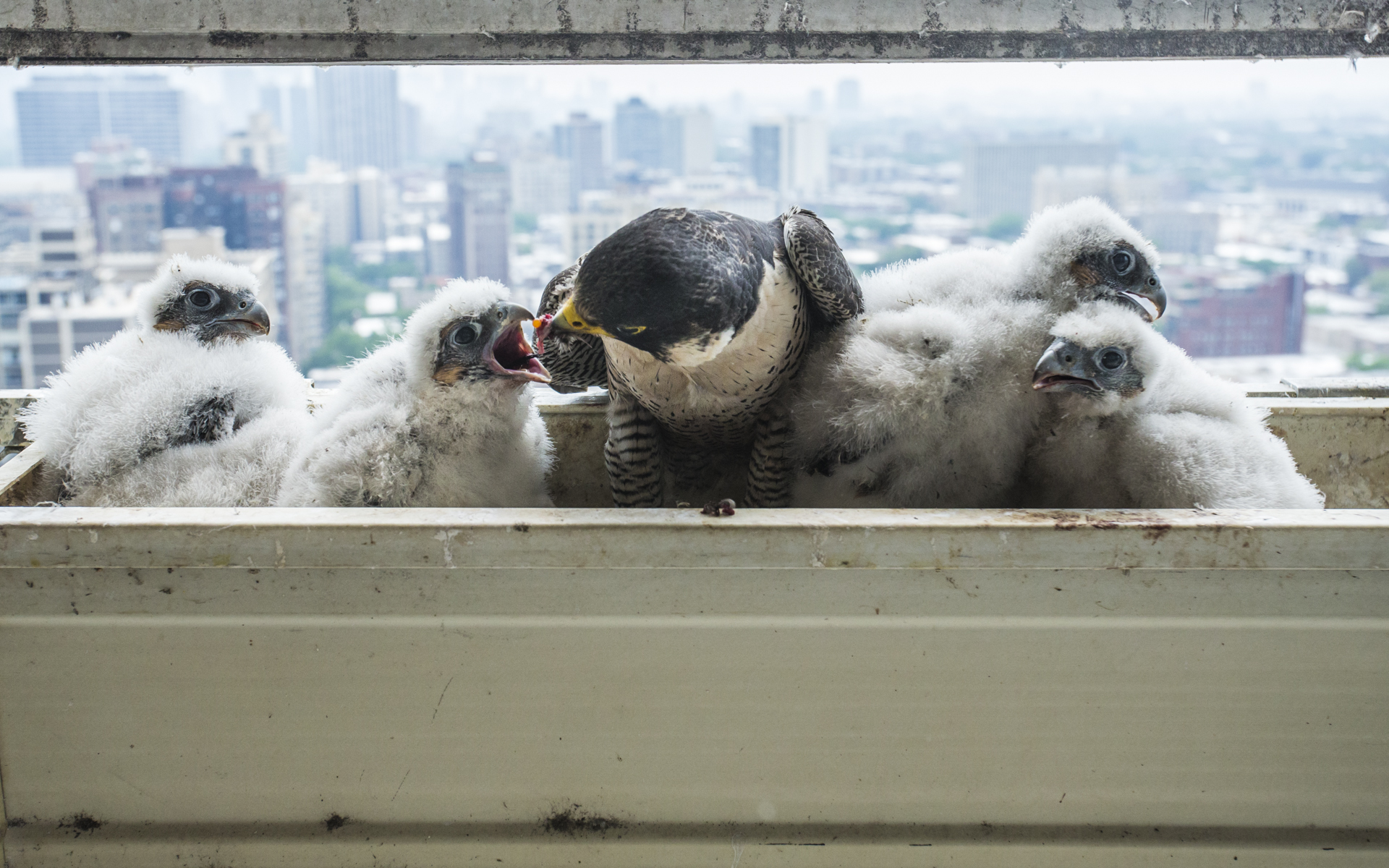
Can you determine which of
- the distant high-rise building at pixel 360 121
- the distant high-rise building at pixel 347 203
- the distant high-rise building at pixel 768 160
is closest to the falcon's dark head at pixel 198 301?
the distant high-rise building at pixel 768 160

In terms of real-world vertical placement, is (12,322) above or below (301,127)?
below

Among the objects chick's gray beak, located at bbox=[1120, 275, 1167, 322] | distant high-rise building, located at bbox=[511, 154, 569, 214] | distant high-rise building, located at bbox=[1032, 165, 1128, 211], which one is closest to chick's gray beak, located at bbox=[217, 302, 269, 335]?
chick's gray beak, located at bbox=[1120, 275, 1167, 322]

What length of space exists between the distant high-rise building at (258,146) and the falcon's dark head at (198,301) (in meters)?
6.54

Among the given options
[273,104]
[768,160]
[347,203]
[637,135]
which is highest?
[273,104]

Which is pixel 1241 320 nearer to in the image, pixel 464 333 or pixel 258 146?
pixel 464 333

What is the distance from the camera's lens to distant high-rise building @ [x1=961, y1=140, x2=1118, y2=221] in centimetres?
710

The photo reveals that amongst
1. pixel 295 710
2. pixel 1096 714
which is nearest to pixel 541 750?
pixel 295 710

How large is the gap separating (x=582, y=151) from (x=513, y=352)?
534 centimetres

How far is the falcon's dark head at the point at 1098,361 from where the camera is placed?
150 centimetres

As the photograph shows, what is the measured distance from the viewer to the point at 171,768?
136 centimetres

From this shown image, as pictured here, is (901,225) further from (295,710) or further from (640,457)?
(295,710)

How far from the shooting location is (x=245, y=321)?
189 centimetres

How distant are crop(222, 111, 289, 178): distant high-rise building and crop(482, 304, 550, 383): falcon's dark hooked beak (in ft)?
23.0

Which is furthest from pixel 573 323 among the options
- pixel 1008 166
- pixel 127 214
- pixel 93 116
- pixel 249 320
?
pixel 93 116
